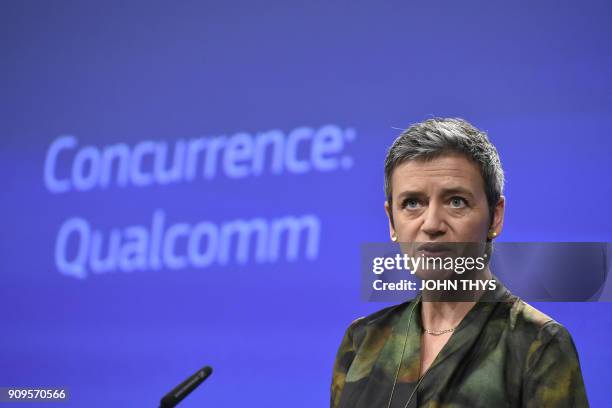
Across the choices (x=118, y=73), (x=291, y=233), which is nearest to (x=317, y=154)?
(x=291, y=233)

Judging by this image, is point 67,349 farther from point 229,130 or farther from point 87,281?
point 229,130

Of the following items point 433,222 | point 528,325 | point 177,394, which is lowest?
point 177,394

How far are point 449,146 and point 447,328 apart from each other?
349 millimetres

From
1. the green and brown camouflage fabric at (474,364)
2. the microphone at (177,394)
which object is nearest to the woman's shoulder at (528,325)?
the green and brown camouflage fabric at (474,364)

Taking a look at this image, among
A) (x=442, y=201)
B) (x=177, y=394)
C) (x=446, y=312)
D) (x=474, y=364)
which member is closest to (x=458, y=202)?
(x=442, y=201)

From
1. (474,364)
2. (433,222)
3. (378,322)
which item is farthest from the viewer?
(378,322)

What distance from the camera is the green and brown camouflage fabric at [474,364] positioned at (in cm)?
136

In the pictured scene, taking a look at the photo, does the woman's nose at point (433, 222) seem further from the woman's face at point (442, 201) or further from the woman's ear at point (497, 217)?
the woman's ear at point (497, 217)

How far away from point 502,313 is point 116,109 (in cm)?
194

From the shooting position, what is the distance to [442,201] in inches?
61.2

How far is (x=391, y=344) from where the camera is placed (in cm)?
158

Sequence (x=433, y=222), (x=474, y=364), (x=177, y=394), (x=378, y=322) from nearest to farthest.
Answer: (x=177, y=394), (x=474, y=364), (x=433, y=222), (x=378, y=322)

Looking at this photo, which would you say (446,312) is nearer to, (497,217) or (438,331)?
(438,331)

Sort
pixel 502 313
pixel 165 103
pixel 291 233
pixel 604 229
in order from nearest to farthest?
1. pixel 502 313
2. pixel 604 229
3. pixel 291 233
4. pixel 165 103
